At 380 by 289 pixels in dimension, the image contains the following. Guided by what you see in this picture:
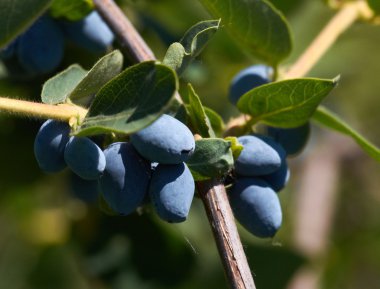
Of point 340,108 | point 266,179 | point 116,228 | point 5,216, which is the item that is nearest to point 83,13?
point 266,179

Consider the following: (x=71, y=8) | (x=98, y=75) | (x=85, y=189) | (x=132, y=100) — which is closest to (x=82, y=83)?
(x=98, y=75)

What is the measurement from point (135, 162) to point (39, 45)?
0.47 m

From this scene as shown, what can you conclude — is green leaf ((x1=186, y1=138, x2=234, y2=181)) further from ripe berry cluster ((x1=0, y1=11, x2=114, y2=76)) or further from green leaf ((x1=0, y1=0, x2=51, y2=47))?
ripe berry cluster ((x1=0, y1=11, x2=114, y2=76))

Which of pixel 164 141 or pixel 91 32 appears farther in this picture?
pixel 91 32

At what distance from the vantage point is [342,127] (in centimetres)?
113

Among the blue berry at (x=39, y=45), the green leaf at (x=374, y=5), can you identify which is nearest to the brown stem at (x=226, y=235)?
the blue berry at (x=39, y=45)

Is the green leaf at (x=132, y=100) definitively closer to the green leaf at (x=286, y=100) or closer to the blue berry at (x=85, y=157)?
the blue berry at (x=85, y=157)

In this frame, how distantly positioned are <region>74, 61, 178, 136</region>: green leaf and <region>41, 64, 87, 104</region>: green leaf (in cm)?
7

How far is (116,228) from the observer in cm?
167

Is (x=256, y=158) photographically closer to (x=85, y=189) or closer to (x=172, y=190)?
(x=172, y=190)

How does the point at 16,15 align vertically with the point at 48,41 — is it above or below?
above

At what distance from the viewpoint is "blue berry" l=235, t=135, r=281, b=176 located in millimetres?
1001

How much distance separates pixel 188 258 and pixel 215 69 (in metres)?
0.50

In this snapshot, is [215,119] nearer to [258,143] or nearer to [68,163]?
[258,143]
